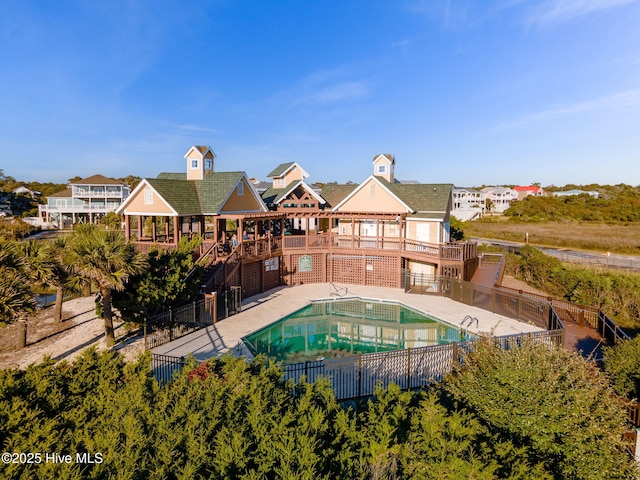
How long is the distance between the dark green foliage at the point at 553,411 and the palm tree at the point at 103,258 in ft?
41.2

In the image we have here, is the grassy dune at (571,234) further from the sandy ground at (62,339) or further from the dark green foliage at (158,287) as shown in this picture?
the sandy ground at (62,339)

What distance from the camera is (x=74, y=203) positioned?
6556 cm

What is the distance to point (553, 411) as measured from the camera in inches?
274

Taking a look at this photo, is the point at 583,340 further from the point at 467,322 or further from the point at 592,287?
the point at 592,287

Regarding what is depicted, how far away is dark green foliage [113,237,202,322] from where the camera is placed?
599 inches

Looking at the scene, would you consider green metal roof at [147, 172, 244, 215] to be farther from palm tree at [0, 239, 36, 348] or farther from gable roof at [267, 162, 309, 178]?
palm tree at [0, 239, 36, 348]

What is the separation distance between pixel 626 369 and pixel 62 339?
22.1 meters

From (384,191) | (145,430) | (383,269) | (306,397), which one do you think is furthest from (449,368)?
(384,191)

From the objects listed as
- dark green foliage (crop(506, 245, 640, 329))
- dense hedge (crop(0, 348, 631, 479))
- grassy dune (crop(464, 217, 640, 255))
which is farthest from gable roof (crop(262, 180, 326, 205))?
grassy dune (crop(464, 217, 640, 255))

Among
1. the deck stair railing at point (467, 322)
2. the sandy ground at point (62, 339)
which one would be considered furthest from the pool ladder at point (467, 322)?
the sandy ground at point (62, 339)

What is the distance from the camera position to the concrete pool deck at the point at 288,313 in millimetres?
15364


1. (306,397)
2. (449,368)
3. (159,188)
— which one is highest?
(159,188)

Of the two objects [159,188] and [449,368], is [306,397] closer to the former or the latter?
[449,368]

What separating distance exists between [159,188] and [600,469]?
80.3 ft
